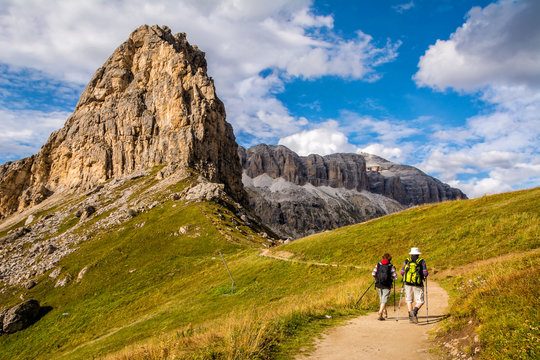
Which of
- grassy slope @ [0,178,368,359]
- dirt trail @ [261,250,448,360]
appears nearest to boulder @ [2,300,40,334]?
grassy slope @ [0,178,368,359]

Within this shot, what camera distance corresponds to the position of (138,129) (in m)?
150

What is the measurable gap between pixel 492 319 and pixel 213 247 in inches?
2238

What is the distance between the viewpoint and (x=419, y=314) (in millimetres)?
15500

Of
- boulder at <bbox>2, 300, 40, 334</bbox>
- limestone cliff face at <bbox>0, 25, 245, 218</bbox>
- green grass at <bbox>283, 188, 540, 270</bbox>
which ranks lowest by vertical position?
boulder at <bbox>2, 300, 40, 334</bbox>

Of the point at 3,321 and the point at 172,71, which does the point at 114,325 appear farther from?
the point at 172,71

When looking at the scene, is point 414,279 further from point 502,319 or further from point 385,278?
point 502,319

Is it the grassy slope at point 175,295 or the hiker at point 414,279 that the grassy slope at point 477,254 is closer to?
the hiker at point 414,279

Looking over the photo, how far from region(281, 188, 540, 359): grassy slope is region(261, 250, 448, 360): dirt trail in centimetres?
115

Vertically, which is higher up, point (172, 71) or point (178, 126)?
point (172, 71)

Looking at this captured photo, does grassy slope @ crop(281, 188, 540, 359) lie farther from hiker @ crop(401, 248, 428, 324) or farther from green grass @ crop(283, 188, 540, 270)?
hiker @ crop(401, 248, 428, 324)

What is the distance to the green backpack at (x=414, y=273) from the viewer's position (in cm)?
1480

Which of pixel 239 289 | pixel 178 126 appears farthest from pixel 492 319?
pixel 178 126

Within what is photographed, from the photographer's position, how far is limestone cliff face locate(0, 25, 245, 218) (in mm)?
137625

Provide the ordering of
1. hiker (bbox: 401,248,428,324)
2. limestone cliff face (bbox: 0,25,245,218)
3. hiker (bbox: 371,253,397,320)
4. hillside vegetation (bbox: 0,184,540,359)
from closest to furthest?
hillside vegetation (bbox: 0,184,540,359)
hiker (bbox: 401,248,428,324)
hiker (bbox: 371,253,397,320)
limestone cliff face (bbox: 0,25,245,218)
